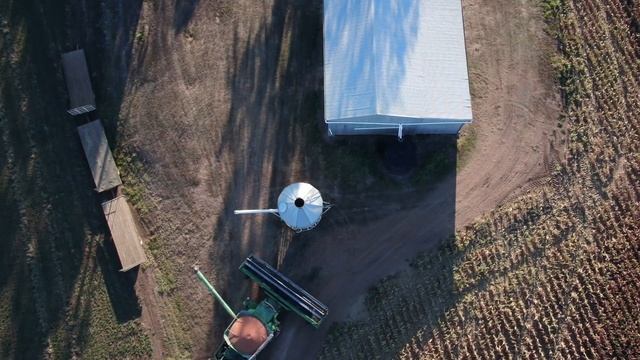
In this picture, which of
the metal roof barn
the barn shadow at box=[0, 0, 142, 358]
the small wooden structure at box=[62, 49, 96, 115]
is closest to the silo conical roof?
the metal roof barn

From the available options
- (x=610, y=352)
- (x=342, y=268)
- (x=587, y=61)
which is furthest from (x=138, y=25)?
(x=610, y=352)

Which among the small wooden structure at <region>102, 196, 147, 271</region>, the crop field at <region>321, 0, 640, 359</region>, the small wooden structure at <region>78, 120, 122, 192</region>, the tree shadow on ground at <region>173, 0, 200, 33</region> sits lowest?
the crop field at <region>321, 0, 640, 359</region>

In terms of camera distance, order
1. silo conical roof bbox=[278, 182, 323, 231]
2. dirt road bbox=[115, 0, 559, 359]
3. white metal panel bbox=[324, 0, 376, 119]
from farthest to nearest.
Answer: dirt road bbox=[115, 0, 559, 359] < silo conical roof bbox=[278, 182, 323, 231] < white metal panel bbox=[324, 0, 376, 119]

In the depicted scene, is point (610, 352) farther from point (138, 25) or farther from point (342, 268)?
point (138, 25)

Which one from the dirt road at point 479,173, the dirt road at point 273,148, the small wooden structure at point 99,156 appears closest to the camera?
the dirt road at point 479,173

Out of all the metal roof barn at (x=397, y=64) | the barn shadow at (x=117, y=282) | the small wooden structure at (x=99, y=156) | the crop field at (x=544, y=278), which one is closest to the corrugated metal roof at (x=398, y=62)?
the metal roof barn at (x=397, y=64)

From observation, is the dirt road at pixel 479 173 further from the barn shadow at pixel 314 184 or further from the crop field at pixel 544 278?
the crop field at pixel 544 278

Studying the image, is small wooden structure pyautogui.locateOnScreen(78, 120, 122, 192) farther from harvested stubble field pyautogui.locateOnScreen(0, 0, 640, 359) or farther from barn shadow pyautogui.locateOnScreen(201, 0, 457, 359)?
barn shadow pyautogui.locateOnScreen(201, 0, 457, 359)
